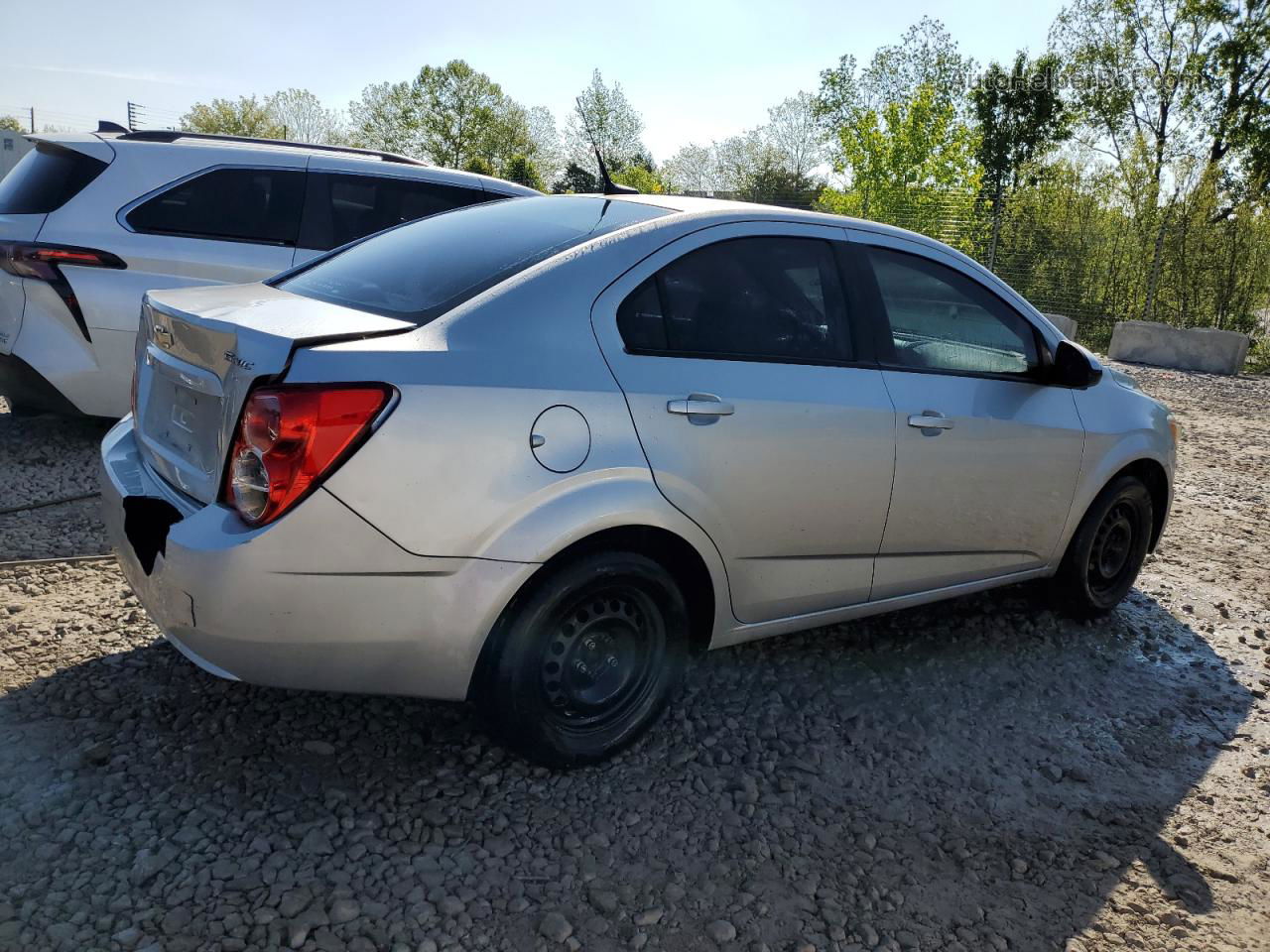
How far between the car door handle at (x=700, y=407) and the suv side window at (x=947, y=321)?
0.87 metres

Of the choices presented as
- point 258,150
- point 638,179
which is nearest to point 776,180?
point 638,179

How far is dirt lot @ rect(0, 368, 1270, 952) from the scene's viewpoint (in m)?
2.32

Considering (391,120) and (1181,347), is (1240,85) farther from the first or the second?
(391,120)

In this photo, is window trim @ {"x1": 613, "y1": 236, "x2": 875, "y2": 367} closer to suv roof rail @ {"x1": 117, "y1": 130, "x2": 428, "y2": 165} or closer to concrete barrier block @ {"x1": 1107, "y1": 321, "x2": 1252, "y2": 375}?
suv roof rail @ {"x1": 117, "y1": 130, "x2": 428, "y2": 165}

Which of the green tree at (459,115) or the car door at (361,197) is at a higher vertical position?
the green tree at (459,115)

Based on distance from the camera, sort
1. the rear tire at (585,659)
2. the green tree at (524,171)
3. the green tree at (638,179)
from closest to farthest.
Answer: the rear tire at (585,659)
the green tree at (524,171)
the green tree at (638,179)

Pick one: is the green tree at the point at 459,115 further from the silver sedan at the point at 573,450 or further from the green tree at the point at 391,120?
the silver sedan at the point at 573,450

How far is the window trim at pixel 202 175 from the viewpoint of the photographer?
5.36 metres

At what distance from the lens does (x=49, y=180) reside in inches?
212

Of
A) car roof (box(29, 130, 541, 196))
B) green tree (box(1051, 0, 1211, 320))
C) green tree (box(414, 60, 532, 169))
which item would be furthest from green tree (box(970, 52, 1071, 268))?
car roof (box(29, 130, 541, 196))

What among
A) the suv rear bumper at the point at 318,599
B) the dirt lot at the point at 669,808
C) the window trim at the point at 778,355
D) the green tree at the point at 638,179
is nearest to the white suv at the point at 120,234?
the dirt lot at the point at 669,808

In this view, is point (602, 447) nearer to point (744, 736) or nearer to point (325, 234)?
point (744, 736)

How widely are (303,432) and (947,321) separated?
252 cm

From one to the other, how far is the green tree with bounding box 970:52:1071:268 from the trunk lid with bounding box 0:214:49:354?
3637cm
